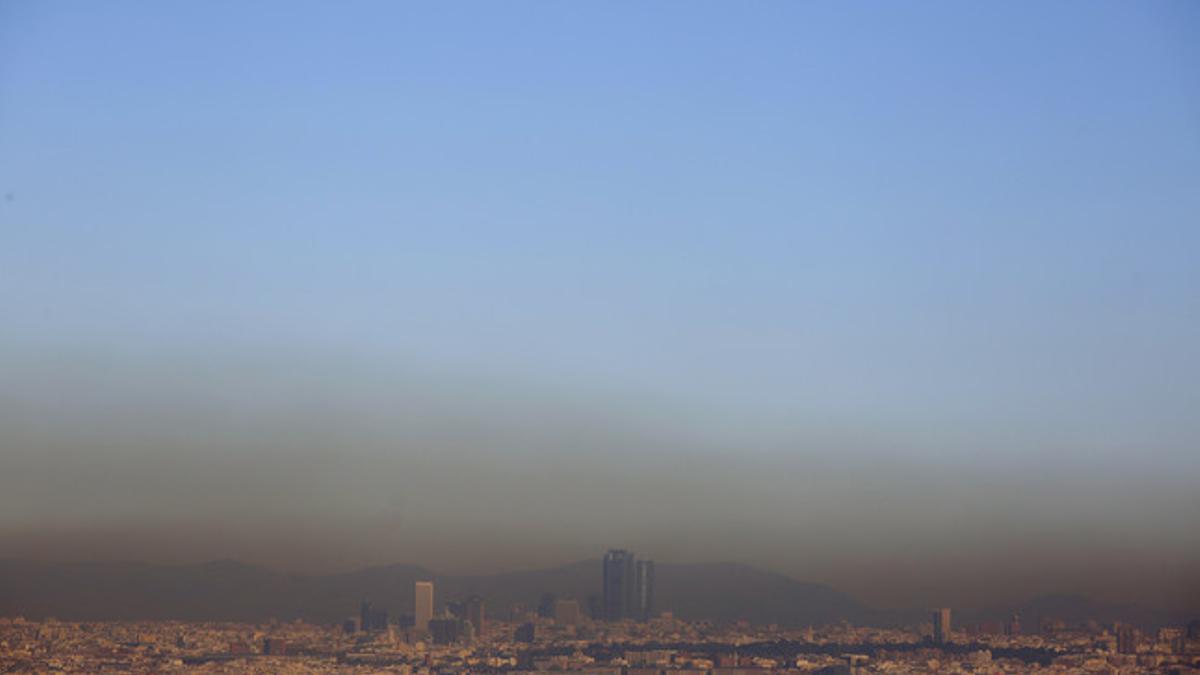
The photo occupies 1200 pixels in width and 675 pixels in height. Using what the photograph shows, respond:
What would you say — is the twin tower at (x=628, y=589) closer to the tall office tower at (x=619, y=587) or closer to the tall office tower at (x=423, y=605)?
the tall office tower at (x=619, y=587)

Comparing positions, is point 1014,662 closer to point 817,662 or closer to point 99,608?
point 817,662

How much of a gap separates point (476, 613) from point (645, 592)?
9.36 ft

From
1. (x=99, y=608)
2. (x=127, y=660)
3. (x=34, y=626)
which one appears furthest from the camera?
(x=99, y=608)

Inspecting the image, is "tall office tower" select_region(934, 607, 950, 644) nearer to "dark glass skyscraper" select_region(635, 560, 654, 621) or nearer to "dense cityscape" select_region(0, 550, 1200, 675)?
"dense cityscape" select_region(0, 550, 1200, 675)

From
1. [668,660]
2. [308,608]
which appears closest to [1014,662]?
[668,660]

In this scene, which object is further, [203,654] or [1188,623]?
[203,654]

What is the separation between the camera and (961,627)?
24734 millimetres

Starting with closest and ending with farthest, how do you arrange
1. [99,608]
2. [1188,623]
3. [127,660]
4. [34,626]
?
[1188,623], [127,660], [34,626], [99,608]

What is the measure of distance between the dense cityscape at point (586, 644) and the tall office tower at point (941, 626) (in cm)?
2

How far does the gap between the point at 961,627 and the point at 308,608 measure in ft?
34.9

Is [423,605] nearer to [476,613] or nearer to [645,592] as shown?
[476,613]

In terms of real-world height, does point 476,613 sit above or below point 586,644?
above

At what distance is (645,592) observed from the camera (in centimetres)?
2650

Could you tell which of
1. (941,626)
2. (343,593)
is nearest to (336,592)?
(343,593)
